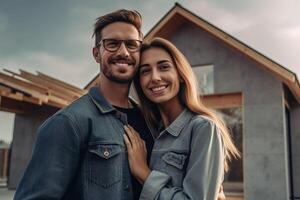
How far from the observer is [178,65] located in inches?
96.0

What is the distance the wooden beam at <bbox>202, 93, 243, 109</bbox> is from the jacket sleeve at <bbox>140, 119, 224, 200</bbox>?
8.20 meters

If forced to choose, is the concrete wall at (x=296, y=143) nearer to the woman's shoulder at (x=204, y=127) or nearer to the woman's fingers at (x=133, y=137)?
the woman's shoulder at (x=204, y=127)

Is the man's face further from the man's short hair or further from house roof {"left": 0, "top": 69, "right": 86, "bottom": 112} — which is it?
house roof {"left": 0, "top": 69, "right": 86, "bottom": 112}

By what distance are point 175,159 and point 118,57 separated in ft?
2.16

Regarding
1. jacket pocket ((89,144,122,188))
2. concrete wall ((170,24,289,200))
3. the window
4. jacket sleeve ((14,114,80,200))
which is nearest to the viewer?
jacket sleeve ((14,114,80,200))

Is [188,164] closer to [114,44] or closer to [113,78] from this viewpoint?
[113,78]

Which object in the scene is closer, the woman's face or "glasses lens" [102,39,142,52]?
"glasses lens" [102,39,142,52]

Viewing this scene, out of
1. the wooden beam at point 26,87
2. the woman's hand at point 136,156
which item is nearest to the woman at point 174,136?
the woman's hand at point 136,156

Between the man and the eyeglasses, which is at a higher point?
the eyeglasses

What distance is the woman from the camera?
2.03 m

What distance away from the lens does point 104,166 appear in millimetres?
1979

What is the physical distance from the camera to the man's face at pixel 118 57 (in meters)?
2.25

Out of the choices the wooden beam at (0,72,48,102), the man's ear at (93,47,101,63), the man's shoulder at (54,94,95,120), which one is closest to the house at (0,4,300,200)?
the wooden beam at (0,72,48,102)

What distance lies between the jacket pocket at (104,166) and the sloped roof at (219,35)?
25.2 ft
